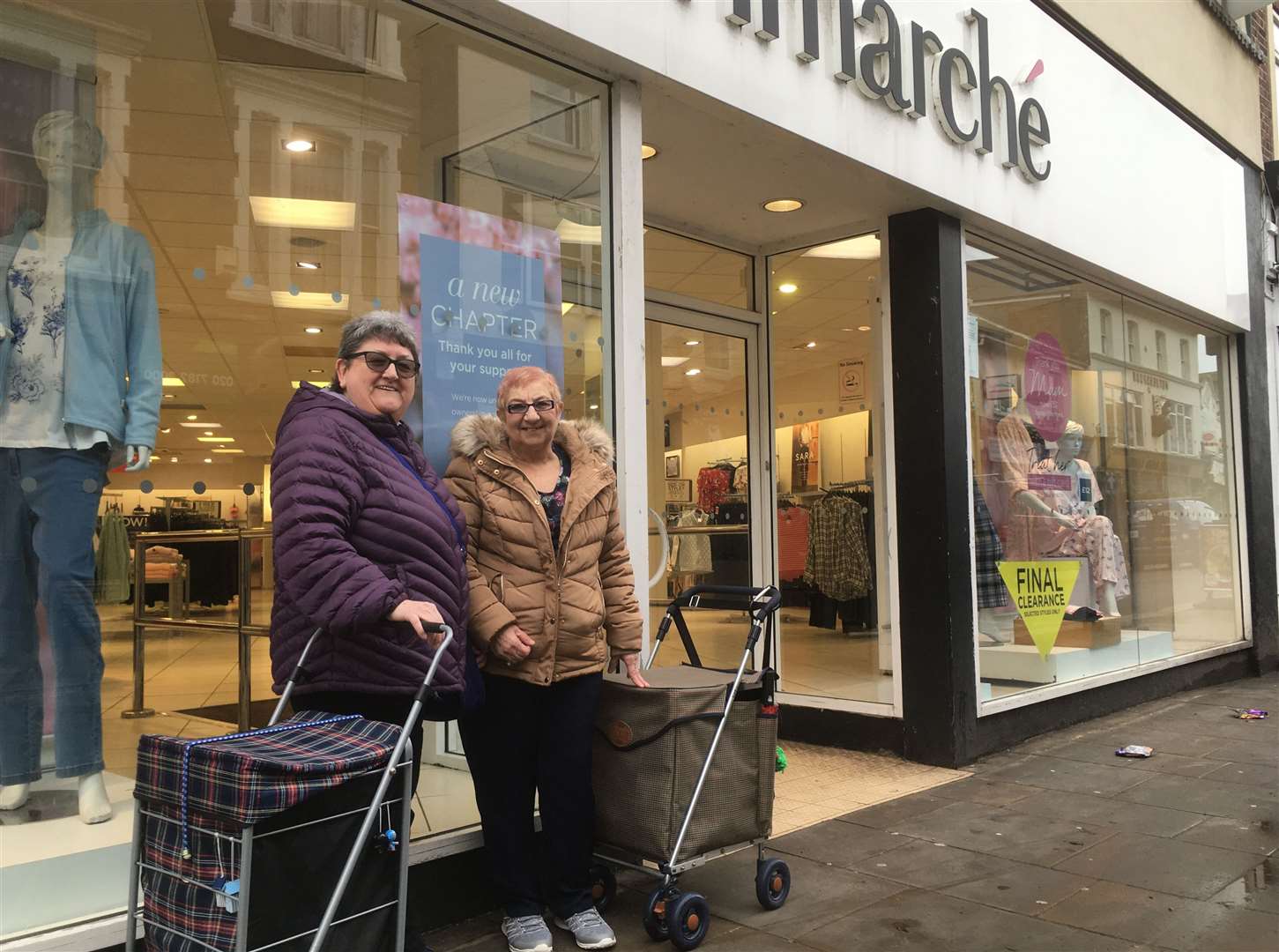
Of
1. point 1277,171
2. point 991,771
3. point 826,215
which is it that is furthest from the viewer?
point 1277,171

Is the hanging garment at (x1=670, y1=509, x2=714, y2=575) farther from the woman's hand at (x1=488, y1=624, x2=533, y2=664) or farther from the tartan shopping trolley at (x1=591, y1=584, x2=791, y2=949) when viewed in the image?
the woman's hand at (x1=488, y1=624, x2=533, y2=664)

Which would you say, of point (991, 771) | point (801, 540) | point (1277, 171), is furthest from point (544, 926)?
point (1277, 171)

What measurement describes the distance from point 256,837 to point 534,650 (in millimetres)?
1225

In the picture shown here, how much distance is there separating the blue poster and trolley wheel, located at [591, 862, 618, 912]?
1.55 metres

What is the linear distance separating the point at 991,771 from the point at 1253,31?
29.1 feet

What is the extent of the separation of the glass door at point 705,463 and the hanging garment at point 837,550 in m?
1.13

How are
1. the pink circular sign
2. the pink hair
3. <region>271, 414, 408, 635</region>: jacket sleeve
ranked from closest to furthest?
<region>271, 414, 408, 635</region>: jacket sleeve, the pink hair, the pink circular sign

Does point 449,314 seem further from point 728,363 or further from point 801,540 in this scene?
point 801,540

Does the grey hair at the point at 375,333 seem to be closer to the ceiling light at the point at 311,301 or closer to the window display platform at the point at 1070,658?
the ceiling light at the point at 311,301

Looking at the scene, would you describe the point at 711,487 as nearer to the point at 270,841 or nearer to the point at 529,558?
the point at 529,558

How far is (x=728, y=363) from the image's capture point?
688 centimetres

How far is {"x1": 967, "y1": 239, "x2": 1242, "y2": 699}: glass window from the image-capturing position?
21.4ft

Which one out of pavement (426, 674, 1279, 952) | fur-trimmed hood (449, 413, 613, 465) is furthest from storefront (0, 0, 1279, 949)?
pavement (426, 674, 1279, 952)

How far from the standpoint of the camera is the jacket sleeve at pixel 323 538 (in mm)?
2621
